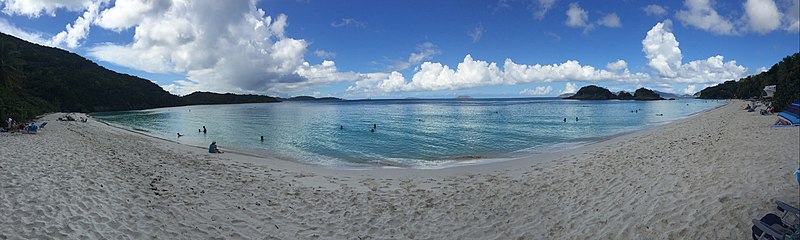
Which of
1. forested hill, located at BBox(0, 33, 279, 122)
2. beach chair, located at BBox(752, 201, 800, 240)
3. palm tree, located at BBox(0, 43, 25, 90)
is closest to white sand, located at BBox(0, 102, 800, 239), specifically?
beach chair, located at BBox(752, 201, 800, 240)

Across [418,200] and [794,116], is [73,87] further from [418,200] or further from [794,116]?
[794,116]

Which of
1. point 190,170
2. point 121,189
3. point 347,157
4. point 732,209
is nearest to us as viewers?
point 732,209

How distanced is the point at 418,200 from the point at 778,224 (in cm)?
772

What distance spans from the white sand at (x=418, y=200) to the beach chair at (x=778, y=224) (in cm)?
37

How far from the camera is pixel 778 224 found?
5742 millimetres

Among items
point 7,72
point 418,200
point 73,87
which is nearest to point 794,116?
point 418,200

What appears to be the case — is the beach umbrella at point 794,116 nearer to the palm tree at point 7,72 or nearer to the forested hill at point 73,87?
the palm tree at point 7,72

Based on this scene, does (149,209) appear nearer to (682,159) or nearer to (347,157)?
(347,157)

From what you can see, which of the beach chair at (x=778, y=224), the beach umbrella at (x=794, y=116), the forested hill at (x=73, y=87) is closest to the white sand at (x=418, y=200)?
the beach chair at (x=778, y=224)

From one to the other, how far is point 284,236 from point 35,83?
489 ft

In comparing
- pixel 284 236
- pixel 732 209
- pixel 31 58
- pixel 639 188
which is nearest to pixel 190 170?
pixel 284 236

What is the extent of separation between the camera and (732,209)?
269 inches

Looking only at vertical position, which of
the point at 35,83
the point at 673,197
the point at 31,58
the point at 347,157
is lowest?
the point at 347,157

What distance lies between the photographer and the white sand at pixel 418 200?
7.36m
